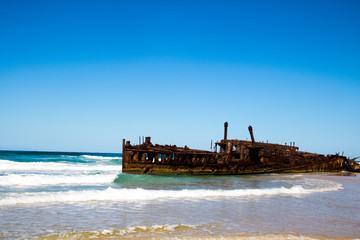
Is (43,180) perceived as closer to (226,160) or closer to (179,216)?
(179,216)

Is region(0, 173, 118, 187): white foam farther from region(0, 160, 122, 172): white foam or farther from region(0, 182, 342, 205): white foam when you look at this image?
region(0, 160, 122, 172): white foam

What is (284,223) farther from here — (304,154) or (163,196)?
(304,154)

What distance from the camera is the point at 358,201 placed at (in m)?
12.9

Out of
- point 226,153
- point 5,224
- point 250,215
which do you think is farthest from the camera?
point 226,153

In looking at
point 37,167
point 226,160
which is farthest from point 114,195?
point 37,167

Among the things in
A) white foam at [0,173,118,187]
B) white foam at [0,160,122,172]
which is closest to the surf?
white foam at [0,173,118,187]

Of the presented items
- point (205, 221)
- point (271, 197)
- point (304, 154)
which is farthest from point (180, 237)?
point (304, 154)

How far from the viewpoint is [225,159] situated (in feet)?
83.7

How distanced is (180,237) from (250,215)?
339 centimetres

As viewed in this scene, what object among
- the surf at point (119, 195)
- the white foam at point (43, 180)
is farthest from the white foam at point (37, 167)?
the surf at point (119, 195)

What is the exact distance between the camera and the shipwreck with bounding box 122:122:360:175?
72.2 feet

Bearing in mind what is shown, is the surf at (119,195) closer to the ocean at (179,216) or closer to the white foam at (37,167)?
the ocean at (179,216)

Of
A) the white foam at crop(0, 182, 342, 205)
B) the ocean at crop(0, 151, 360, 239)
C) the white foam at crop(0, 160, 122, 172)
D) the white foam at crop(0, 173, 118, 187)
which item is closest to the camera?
the ocean at crop(0, 151, 360, 239)

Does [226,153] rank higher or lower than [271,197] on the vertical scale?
higher
